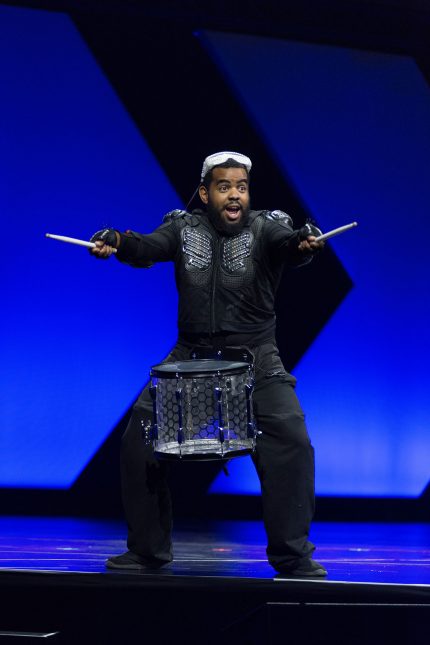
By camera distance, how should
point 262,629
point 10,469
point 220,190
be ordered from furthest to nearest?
1. point 10,469
2. point 220,190
3. point 262,629

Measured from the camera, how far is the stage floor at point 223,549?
325cm

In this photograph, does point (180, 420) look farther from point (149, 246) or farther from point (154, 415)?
point (149, 246)

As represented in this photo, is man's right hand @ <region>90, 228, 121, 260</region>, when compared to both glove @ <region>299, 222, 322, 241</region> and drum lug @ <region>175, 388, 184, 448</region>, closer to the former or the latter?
drum lug @ <region>175, 388, 184, 448</region>

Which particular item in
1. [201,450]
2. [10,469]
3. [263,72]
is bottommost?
[201,450]

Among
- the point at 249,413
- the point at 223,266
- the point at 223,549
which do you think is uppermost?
the point at 223,266

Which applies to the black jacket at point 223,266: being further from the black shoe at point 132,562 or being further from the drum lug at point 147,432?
the black shoe at point 132,562

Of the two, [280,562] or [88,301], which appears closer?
[280,562]

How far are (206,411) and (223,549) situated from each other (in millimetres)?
1193

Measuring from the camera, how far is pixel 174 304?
5.76 metres

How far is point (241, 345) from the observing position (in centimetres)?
343

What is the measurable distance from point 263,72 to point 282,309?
1306 mm

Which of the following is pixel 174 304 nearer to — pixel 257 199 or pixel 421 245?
pixel 257 199

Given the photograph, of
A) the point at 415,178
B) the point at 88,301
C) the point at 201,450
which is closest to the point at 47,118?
the point at 88,301

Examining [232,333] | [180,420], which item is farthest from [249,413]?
[232,333]
